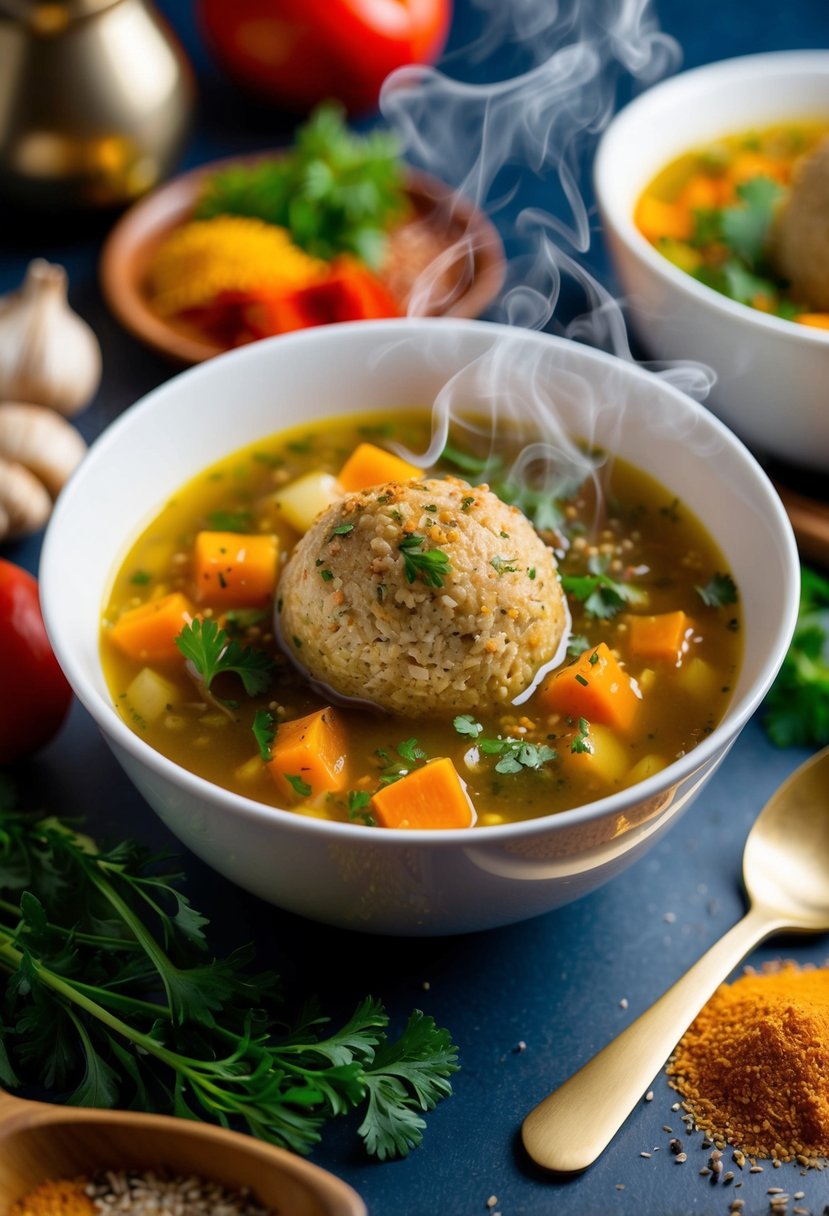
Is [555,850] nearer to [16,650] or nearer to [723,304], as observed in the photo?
[16,650]

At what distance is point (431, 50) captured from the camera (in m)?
5.32

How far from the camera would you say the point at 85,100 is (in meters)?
4.54

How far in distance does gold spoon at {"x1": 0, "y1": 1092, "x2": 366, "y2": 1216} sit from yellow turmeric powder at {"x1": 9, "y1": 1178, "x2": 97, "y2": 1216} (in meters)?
0.01

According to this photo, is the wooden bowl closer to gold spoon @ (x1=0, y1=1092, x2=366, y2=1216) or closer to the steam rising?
the steam rising

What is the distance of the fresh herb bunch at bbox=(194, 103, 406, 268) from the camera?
4.48m

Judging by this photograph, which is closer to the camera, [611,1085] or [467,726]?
[611,1085]

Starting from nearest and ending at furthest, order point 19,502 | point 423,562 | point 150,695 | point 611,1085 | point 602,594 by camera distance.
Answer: point 611,1085 < point 423,562 < point 150,695 < point 602,594 < point 19,502

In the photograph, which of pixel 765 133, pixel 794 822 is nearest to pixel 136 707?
pixel 794 822

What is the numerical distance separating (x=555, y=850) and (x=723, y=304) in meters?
1.91

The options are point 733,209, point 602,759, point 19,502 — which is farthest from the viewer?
point 733,209

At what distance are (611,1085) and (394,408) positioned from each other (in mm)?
1822

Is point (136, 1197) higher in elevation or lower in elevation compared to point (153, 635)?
lower

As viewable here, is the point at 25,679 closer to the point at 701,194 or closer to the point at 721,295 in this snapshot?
the point at 721,295

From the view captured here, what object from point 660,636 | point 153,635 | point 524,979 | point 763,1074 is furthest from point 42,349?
point 763,1074
